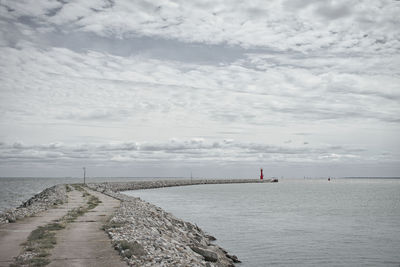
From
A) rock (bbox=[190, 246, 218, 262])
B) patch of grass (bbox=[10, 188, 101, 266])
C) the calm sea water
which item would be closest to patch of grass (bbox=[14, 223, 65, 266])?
patch of grass (bbox=[10, 188, 101, 266])

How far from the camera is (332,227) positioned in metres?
31.2

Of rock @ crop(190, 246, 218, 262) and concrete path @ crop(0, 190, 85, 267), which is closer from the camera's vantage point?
concrete path @ crop(0, 190, 85, 267)

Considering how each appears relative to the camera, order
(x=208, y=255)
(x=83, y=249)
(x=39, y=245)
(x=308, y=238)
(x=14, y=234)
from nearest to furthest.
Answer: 1. (x=83, y=249)
2. (x=39, y=245)
3. (x=14, y=234)
4. (x=208, y=255)
5. (x=308, y=238)

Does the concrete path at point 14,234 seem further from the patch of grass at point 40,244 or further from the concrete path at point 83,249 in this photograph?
the concrete path at point 83,249

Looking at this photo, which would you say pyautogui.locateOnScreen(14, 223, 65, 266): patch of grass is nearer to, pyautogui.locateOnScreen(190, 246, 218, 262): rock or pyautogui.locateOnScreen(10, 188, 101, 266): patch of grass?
pyautogui.locateOnScreen(10, 188, 101, 266): patch of grass

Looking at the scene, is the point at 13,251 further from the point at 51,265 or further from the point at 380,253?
the point at 380,253

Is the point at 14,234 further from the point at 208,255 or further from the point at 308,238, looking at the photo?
the point at 308,238

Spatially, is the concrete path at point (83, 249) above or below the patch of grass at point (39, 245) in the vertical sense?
below

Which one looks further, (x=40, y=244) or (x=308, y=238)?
(x=308, y=238)

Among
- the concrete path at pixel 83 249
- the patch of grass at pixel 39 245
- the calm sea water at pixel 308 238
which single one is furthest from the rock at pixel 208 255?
the patch of grass at pixel 39 245

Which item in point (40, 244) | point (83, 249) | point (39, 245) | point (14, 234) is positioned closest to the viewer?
point (83, 249)

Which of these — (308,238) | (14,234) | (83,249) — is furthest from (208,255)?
(308,238)

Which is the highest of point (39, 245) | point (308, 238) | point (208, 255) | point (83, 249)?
point (39, 245)

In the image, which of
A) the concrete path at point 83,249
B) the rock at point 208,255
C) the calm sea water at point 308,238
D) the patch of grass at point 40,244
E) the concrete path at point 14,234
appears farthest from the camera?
the calm sea water at point 308,238
